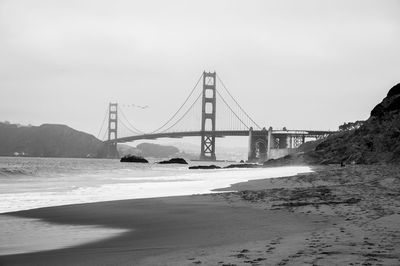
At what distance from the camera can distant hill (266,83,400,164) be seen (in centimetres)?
2880

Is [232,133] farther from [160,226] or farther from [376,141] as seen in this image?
[160,226]

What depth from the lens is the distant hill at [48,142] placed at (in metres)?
148

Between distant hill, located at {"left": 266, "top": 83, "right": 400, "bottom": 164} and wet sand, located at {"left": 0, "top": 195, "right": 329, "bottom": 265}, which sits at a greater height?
distant hill, located at {"left": 266, "top": 83, "right": 400, "bottom": 164}

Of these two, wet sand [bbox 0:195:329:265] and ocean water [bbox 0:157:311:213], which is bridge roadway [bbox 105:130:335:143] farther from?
wet sand [bbox 0:195:329:265]

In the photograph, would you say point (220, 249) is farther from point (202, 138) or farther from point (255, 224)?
point (202, 138)

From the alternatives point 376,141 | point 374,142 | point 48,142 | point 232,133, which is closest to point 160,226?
point 376,141

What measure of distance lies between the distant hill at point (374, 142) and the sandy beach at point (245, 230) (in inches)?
689

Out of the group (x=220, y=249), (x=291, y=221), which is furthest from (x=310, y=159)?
(x=220, y=249)

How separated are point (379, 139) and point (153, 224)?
25.5 m

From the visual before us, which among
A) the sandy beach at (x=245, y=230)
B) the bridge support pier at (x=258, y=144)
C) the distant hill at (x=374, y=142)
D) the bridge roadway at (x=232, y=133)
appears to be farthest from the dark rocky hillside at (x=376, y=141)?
the bridge support pier at (x=258, y=144)

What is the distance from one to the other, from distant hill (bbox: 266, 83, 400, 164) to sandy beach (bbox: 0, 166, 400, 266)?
57.4 feet

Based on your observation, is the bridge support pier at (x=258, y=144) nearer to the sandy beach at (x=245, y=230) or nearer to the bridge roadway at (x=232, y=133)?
the bridge roadway at (x=232, y=133)

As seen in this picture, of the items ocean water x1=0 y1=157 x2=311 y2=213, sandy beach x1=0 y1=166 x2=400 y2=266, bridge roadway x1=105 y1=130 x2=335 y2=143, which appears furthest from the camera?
bridge roadway x1=105 y1=130 x2=335 y2=143

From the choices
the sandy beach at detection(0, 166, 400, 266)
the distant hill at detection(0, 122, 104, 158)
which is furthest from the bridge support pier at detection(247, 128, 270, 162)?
the sandy beach at detection(0, 166, 400, 266)
